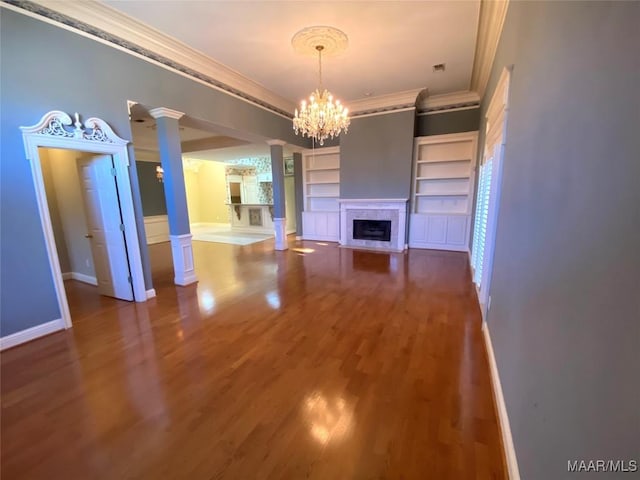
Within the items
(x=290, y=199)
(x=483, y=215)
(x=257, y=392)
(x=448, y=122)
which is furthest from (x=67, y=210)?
(x=448, y=122)

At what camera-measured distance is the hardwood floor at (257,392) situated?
1.52 meters

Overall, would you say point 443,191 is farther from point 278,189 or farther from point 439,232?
point 278,189

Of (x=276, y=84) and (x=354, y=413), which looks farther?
(x=276, y=84)

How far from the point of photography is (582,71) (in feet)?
3.16

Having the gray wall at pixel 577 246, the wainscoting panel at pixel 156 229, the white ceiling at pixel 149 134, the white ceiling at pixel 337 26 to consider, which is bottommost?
the wainscoting panel at pixel 156 229

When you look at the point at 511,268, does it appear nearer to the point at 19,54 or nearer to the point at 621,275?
the point at 621,275

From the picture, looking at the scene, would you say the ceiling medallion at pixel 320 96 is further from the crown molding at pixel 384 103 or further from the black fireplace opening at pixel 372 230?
the black fireplace opening at pixel 372 230

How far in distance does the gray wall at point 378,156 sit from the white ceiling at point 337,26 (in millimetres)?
1197

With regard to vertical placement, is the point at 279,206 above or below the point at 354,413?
above

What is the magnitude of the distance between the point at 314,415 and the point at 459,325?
1.95 m

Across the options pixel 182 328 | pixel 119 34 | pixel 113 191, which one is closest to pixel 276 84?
pixel 119 34

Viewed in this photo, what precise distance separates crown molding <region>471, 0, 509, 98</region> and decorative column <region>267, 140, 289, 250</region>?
397 cm

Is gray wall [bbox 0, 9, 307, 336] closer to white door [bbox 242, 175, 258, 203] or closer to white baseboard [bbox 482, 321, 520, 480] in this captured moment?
white baseboard [bbox 482, 321, 520, 480]

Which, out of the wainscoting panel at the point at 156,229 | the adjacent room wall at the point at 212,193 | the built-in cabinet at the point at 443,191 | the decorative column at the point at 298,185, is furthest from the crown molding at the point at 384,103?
the adjacent room wall at the point at 212,193
